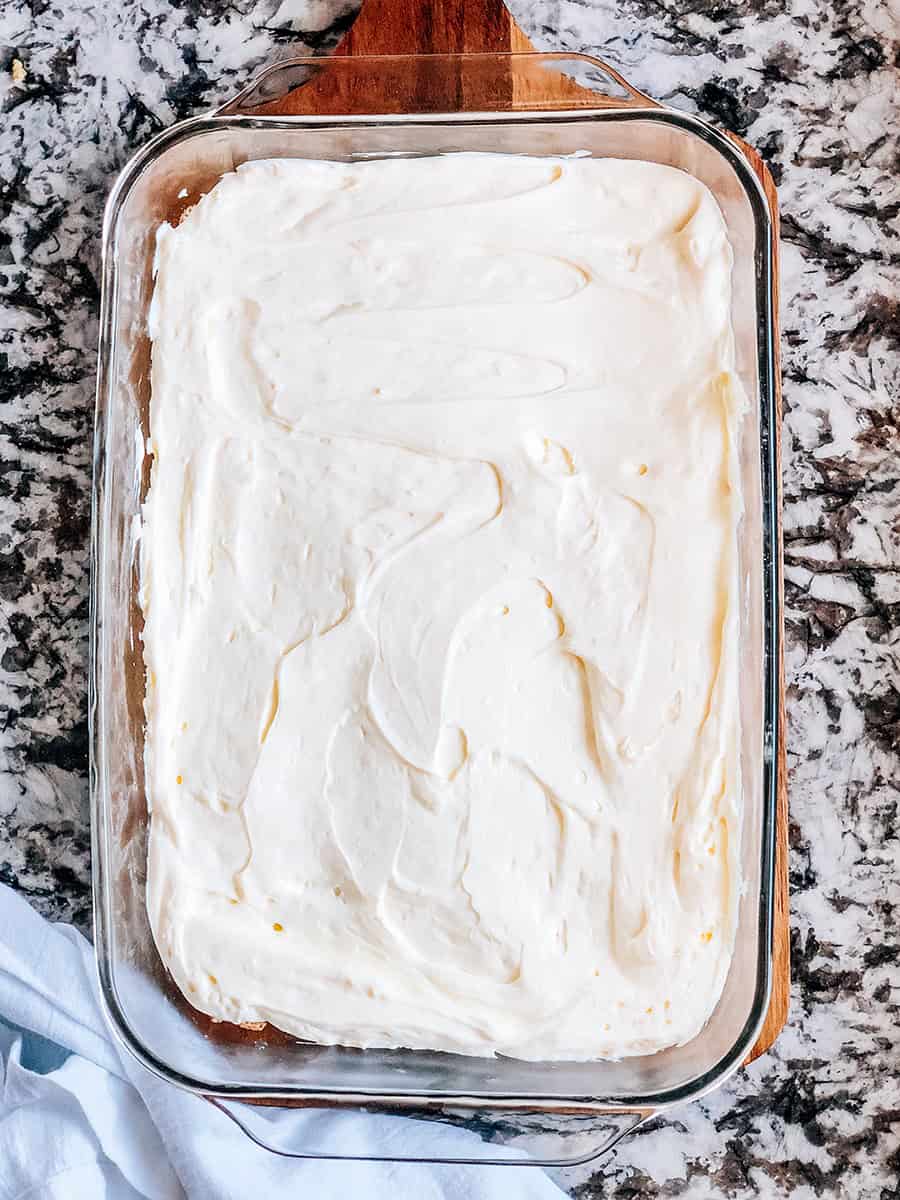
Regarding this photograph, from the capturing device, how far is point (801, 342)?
1000 millimetres

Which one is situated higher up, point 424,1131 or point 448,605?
point 448,605

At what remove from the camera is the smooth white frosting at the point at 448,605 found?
2.90 ft

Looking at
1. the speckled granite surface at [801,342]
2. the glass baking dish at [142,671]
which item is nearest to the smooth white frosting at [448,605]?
the glass baking dish at [142,671]

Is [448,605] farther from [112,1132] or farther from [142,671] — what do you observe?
[112,1132]

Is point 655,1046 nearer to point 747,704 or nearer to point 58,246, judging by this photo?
point 747,704

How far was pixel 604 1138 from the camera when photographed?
96 cm

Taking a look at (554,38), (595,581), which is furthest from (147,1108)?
(554,38)

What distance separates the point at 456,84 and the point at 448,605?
1.44 ft

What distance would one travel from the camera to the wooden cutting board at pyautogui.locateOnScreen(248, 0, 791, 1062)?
93 cm

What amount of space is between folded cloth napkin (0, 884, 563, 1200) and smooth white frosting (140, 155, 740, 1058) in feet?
0.38

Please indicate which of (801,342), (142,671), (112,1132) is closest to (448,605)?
(142,671)

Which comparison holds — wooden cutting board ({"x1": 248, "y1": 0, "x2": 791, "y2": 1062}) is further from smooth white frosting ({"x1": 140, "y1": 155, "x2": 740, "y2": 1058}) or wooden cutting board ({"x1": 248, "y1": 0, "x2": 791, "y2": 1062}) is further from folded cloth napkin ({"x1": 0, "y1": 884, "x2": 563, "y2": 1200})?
folded cloth napkin ({"x1": 0, "y1": 884, "x2": 563, "y2": 1200})

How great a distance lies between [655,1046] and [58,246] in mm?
875

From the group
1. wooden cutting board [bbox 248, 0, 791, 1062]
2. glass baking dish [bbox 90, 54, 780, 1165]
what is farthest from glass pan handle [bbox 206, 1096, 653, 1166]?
wooden cutting board [bbox 248, 0, 791, 1062]
